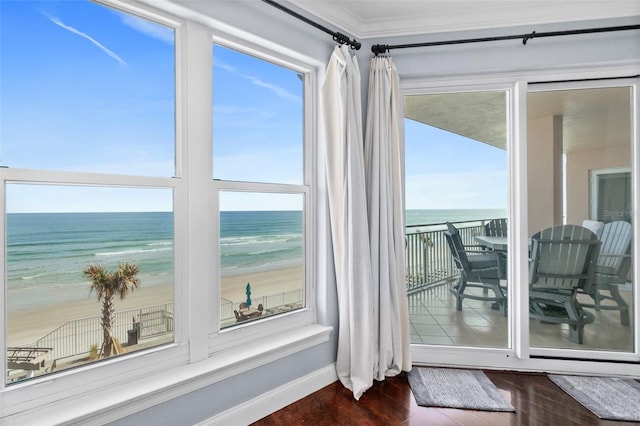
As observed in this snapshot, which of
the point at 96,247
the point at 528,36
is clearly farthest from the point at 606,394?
the point at 96,247

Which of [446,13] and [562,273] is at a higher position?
[446,13]

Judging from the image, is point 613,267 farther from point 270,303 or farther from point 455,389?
point 270,303

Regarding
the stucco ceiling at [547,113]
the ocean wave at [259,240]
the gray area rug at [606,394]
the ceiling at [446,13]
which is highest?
the ceiling at [446,13]

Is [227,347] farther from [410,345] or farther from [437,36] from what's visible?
[437,36]

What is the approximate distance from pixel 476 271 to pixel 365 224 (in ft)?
3.38

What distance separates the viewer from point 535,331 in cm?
256

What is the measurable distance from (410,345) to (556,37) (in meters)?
2.39

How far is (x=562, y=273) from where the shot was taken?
2.57 metres

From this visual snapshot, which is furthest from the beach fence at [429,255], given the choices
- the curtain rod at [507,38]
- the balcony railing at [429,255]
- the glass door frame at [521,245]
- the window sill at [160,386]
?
the curtain rod at [507,38]

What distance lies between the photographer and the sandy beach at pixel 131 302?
1367 mm

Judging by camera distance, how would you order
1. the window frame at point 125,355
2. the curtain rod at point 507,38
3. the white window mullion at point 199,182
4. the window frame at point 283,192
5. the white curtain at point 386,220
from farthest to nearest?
the white curtain at point 386,220, the curtain rod at point 507,38, the window frame at point 283,192, the white window mullion at point 199,182, the window frame at point 125,355

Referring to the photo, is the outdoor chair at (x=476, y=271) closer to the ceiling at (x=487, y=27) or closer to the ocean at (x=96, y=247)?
the ceiling at (x=487, y=27)

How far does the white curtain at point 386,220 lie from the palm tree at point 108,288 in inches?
58.0

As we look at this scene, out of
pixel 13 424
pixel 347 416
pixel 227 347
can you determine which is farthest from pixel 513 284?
pixel 13 424
